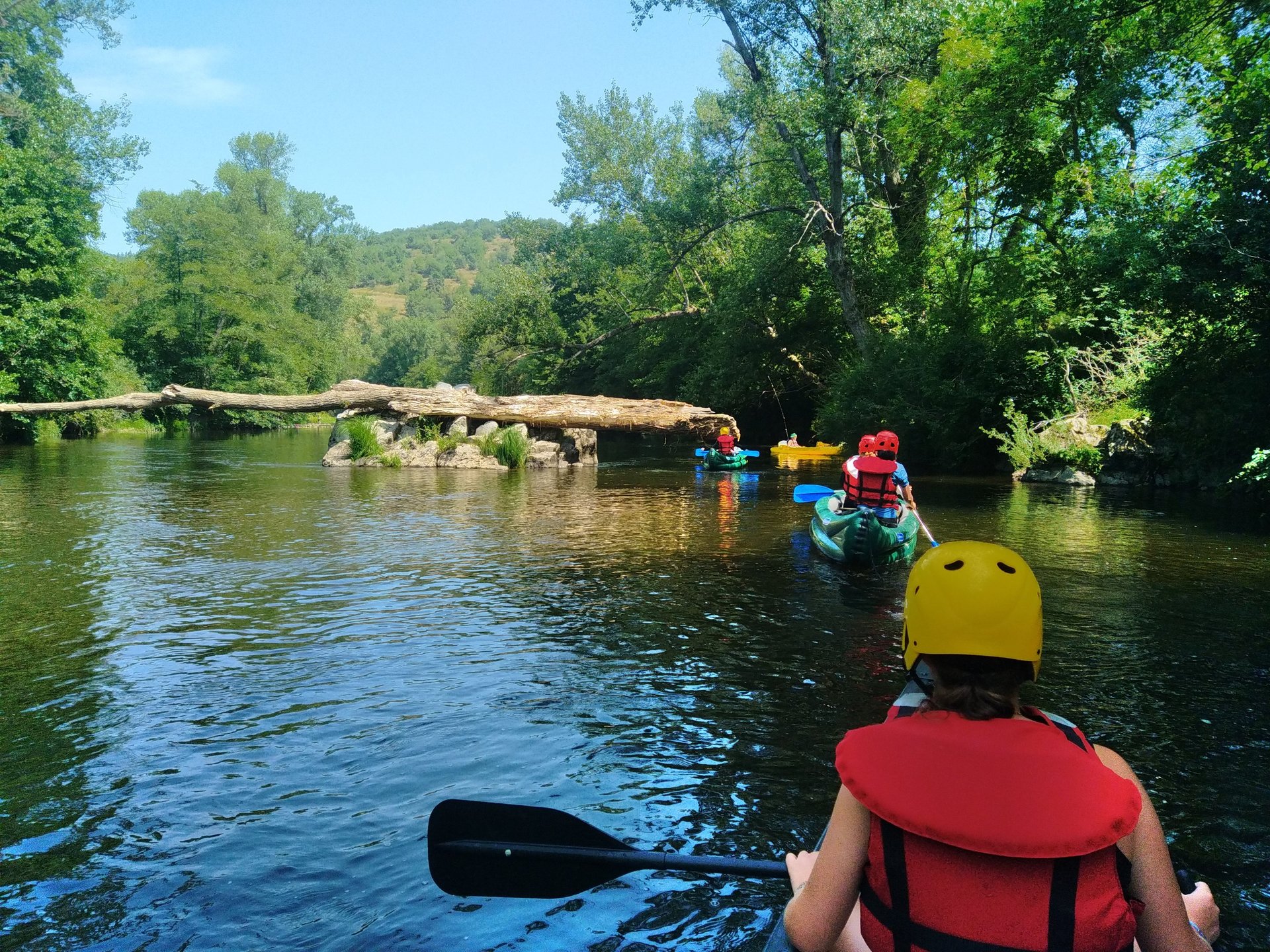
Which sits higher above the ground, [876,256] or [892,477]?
[876,256]

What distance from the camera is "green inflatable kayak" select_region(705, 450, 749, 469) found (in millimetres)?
22281

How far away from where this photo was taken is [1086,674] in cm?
644

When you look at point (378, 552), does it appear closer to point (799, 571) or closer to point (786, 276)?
point (799, 571)

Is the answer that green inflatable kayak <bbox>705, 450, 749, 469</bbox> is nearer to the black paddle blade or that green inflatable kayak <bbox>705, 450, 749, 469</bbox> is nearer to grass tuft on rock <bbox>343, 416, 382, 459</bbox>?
grass tuft on rock <bbox>343, 416, 382, 459</bbox>

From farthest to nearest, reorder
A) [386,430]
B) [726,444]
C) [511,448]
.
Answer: [386,430]
[511,448]
[726,444]

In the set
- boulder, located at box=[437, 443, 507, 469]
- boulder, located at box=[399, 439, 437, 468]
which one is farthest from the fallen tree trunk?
boulder, located at box=[437, 443, 507, 469]

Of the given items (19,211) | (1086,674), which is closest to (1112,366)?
(1086,674)

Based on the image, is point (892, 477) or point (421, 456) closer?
point (892, 477)

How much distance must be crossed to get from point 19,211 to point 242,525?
21.6m

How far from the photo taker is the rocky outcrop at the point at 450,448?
2258cm

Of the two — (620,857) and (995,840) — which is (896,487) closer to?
(620,857)

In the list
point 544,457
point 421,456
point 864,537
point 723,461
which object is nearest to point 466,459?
point 421,456

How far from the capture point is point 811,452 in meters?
26.9

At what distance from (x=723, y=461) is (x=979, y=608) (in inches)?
811
